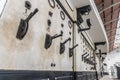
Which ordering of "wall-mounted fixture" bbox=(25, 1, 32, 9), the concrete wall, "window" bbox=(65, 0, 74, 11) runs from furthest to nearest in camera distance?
"window" bbox=(65, 0, 74, 11), "wall-mounted fixture" bbox=(25, 1, 32, 9), the concrete wall

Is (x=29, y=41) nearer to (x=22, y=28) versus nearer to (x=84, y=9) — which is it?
(x=22, y=28)

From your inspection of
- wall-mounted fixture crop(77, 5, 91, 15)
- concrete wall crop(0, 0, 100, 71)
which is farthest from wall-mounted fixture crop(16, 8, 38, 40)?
wall-mounted fixture crop(77, 5, 91, 15)

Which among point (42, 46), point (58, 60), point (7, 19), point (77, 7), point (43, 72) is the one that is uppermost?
point (77, 7)

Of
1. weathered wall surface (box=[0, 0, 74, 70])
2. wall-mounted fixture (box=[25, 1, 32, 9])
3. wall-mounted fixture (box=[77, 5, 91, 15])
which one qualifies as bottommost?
weathered wall surface (box=[0, 0, 74, 70])

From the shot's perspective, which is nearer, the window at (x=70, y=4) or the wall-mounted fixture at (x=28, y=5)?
the wall-mounted fixture at (x=28, y=5)

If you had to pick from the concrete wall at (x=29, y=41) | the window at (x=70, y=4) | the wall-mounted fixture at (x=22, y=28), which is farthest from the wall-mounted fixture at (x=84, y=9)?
the wall-mounted fixture at (x=22, y=28)

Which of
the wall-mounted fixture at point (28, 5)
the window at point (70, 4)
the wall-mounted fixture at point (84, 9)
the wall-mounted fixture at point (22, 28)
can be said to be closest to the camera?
the wall-mounted fixture at point (22, 28)

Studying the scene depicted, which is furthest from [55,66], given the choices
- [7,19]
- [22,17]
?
[7,19]

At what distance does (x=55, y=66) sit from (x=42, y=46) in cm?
40

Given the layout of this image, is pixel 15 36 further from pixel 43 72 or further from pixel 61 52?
pixel 61 52

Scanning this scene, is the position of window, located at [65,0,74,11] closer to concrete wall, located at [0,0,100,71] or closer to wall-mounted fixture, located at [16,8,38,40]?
concrete wall, located at [0,0,100,71]

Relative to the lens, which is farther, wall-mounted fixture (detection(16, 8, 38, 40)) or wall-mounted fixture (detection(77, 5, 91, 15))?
wall-mounted fixture (detection(77, 5, 91, 15))

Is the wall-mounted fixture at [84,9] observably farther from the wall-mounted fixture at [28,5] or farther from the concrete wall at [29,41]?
the wall-mounted fixture at [28,5]

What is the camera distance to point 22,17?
1.17 metres
